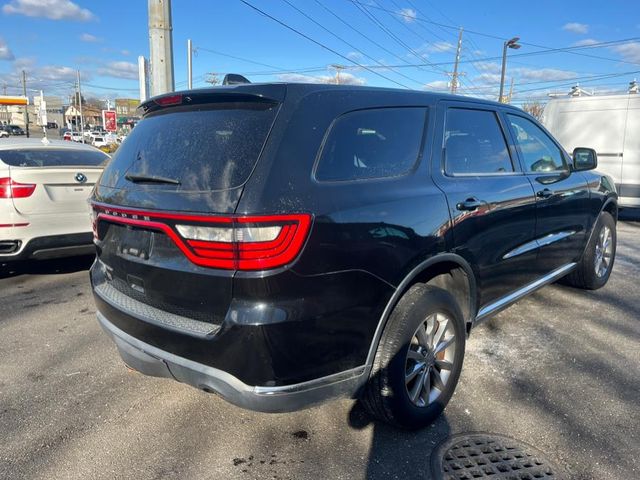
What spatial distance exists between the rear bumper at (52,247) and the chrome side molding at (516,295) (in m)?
4.23

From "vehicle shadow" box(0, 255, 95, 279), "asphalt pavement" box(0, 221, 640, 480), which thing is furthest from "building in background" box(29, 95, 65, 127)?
"asphalt pavement" box(0, 221, 640, 480)

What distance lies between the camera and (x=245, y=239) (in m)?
1.98

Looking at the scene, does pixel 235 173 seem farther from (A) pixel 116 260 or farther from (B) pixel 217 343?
(A) pixel 116 260

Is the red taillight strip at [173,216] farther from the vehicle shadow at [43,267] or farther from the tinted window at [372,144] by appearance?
the vehicle shadow at [43,267]

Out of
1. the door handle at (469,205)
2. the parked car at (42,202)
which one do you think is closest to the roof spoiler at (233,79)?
the door handle at (469,205)

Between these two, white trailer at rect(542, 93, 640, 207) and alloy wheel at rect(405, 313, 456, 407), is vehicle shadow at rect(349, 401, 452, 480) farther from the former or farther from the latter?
white trailer at rect(542, 93, 640, 207)

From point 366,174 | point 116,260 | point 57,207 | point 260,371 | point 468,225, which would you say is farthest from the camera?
point 57,207

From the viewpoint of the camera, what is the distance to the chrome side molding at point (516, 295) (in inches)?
130

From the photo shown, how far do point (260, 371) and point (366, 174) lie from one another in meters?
1.05

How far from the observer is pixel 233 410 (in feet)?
9.71

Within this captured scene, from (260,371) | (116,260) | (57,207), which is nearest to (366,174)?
(260,371)

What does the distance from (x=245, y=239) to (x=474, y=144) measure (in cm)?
193

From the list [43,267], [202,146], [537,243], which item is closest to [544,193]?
[537,243]

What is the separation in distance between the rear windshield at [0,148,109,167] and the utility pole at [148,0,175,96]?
246 centimetres
